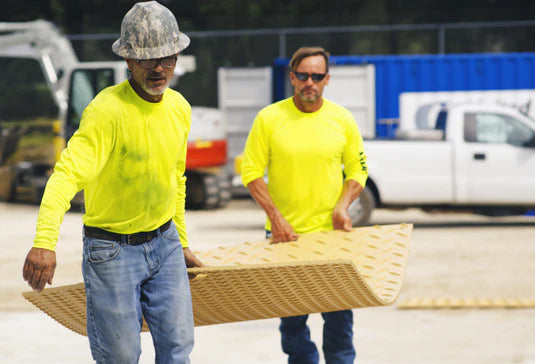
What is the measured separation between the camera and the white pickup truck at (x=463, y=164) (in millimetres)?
15531

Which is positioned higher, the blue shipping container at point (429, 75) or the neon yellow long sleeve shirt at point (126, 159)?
→ the neon yellow long sleeve shirt at point (126, 159)

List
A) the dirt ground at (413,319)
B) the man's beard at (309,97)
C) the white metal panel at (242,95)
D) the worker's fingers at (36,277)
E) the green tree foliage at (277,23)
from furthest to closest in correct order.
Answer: the green tree foliage at (277,23) < the white metal panel at (242,95) < the dirt ground at (413,319) < the man's beard at (309,97) < the worker's fingers at (36,277)

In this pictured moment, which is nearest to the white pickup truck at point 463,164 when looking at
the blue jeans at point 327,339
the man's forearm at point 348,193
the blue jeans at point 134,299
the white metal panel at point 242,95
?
the white metal panel at point 242,95

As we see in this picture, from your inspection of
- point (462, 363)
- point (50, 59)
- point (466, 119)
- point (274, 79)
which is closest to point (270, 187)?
point (462, 363)

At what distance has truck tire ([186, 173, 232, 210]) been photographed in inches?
778

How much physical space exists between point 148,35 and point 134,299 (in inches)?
42.0

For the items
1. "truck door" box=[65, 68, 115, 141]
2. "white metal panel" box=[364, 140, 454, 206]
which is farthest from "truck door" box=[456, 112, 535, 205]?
"truck door" box=[65, 68, 115, 141]

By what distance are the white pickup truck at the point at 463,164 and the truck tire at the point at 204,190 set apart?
4835 mm

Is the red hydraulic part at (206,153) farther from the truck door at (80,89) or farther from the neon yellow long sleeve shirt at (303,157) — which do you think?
the neon yellow long sleeve shirt at (303,157)

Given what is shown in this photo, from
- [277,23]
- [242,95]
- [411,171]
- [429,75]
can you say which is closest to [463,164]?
[411,171]

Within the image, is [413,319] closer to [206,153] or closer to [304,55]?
[304,55]

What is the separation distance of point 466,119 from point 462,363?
29.8ft

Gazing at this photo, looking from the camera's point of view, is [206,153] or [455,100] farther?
[455,100]

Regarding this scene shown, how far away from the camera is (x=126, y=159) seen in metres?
4.31
